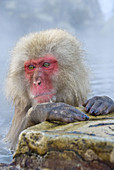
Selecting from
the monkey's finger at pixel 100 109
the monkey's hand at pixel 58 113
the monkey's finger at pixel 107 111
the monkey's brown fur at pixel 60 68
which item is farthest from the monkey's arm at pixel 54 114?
the monkey's brown fur at pixel 60 68

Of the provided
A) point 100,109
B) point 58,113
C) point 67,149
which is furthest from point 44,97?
point 67,149

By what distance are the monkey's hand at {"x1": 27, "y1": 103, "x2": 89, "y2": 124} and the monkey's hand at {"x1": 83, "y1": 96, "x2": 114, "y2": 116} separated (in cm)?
34

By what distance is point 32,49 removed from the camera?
3533 mm

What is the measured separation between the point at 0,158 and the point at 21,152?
5.79ft

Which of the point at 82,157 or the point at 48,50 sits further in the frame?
the point at 48,50

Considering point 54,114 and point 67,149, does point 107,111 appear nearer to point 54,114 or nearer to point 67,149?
point 54,114

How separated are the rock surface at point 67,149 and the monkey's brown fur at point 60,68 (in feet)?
5.31

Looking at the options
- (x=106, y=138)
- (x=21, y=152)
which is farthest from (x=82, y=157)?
(x=21, y=152)

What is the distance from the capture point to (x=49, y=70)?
137 inches

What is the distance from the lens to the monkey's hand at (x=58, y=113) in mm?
2348

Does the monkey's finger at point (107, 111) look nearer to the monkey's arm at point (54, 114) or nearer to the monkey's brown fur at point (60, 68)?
the monkey's arm at point (54, 114)

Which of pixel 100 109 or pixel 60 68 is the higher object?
pixel 60 68

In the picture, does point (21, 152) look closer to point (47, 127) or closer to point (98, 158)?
point (47, 127)

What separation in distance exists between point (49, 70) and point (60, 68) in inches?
6.1
